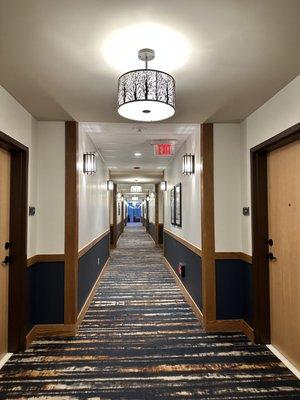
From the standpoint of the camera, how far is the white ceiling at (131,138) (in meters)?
3.99

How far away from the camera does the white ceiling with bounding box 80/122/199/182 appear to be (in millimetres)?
3990

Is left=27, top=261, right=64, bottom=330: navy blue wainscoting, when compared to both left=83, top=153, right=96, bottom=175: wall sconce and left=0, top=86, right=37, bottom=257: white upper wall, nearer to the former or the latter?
left=0, top=86, right=37, bottom=257: white upper wall

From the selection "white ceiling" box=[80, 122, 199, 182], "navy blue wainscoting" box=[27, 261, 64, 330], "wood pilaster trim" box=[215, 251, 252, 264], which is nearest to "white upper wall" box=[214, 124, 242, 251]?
"wood pilaster trim" box=[215, 251, 252, 264]

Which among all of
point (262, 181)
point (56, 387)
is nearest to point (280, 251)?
point (262, 181)

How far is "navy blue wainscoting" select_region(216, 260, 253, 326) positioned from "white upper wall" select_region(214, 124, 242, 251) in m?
0.21

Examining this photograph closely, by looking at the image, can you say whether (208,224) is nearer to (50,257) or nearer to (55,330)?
(50,257)

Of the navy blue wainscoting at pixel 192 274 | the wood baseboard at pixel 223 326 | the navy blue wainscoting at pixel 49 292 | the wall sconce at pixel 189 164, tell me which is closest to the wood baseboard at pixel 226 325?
the wood baseboard at pixel 223 326

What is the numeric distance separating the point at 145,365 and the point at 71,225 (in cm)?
168

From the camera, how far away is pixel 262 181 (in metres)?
3.16

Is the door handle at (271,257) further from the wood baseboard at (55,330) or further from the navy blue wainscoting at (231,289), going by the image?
the wood baseboard at (55,330)

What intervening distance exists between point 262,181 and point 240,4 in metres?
1.98

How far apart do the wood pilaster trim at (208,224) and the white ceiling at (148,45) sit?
30.7 inches

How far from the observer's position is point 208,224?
3533mm

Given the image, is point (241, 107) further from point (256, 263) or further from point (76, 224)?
point (76, 224)
